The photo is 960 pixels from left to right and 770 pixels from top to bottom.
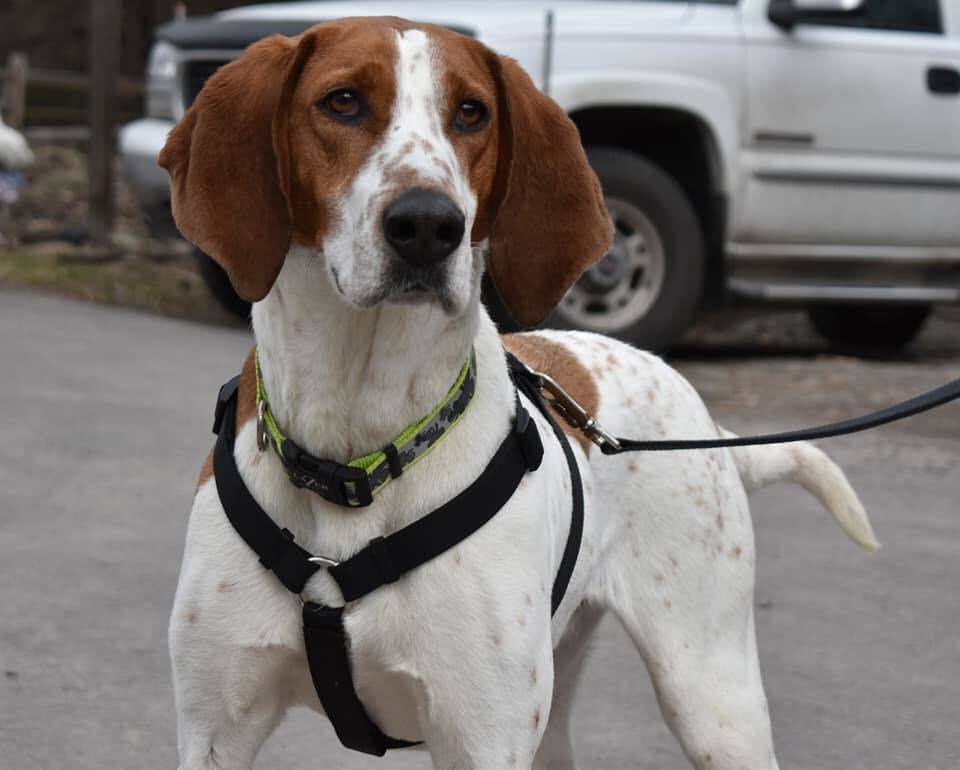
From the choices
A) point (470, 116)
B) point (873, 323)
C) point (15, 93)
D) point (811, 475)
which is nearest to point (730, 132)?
point (873, 323)

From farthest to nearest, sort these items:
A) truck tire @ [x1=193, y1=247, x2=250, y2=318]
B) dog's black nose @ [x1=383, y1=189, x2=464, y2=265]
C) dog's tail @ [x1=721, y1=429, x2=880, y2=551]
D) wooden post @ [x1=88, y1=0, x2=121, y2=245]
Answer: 1. wooden post @ [x1=88, y1=0, x2=121, y2=245]
2. truck tire @ [x1=193, y1=247, x2=250, y2=318]
3. dog's tail @ [x1=721, y1=429, x2=880, y2=551]
4. dog's black nose @ [x1=383, y1=189, x2=464, y2=265]

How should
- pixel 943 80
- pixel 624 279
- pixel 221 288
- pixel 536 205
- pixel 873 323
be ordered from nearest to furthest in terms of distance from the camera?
1. pixel 536 205
2. pixel 624 279
3. pixel 943 80
4. pixel 221 288
5. pixel 873 323

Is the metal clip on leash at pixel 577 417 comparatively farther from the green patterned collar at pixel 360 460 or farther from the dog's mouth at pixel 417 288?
the dog's mouth at pixel 417 288

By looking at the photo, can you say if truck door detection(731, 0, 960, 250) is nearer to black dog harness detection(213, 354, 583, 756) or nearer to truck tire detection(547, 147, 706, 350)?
truck tire detection(547, 147, 706, 350)

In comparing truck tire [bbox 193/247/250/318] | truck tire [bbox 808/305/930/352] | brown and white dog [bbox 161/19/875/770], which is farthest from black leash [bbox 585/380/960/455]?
truck tire [bbox 808/305/930/352]

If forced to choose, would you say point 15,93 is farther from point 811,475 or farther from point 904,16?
point 811,475

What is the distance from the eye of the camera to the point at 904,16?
8688mm

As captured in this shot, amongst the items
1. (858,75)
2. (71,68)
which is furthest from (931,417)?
(71,68)

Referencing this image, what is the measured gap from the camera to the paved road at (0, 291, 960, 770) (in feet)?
13.5

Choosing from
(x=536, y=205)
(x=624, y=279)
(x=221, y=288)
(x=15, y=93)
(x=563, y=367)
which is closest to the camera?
Result: (x=536, y=205)

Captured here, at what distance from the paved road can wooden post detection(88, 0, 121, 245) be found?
3.61 metres

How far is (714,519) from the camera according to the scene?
3.39 meters

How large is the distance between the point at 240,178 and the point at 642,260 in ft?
18.0

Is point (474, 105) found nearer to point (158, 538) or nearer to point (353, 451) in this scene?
Answer: point (353, 451)
